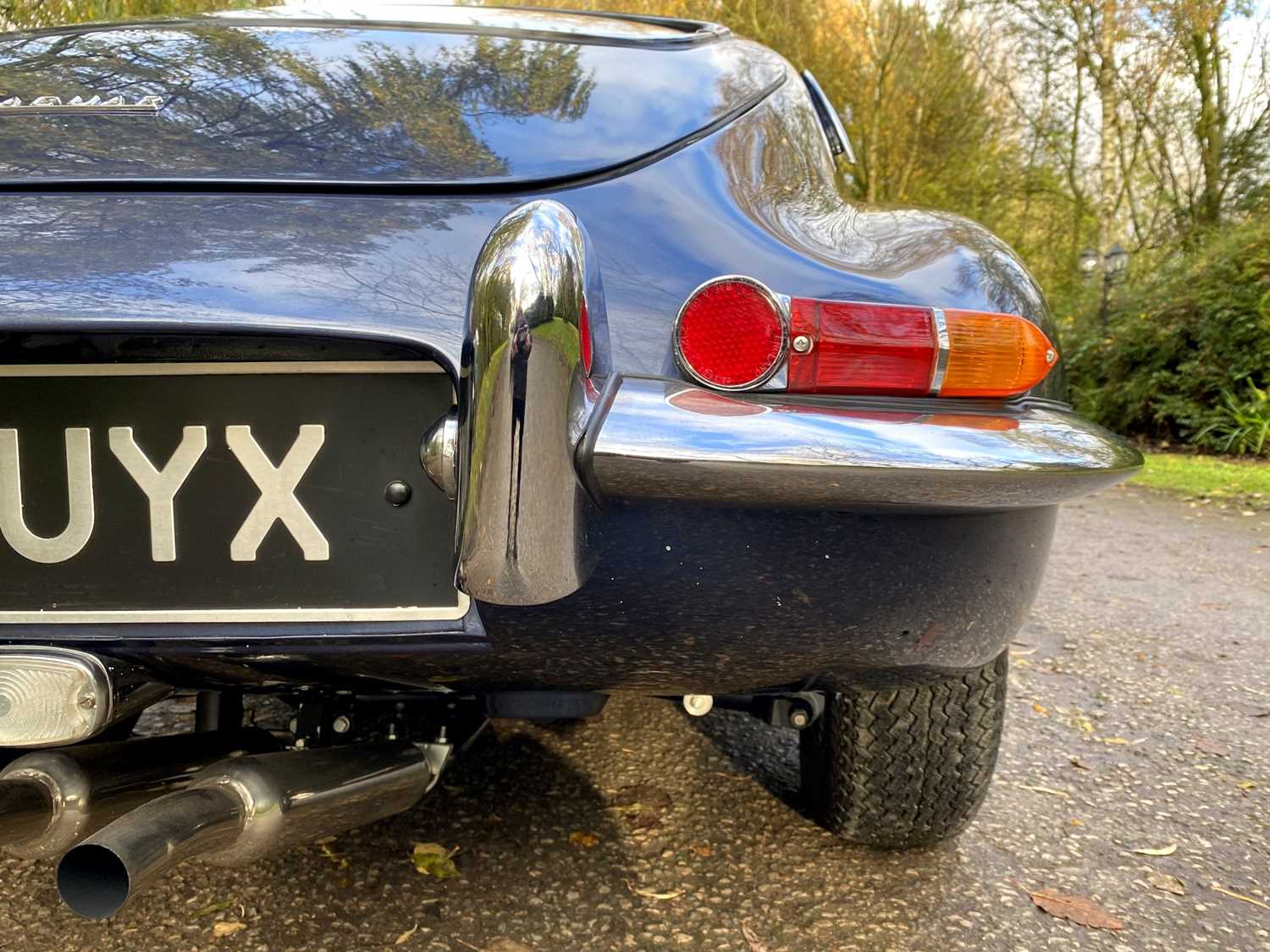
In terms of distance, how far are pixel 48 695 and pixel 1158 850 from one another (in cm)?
199

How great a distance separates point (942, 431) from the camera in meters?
1.08

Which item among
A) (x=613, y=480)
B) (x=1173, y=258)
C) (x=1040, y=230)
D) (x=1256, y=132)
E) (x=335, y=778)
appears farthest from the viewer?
(x=1040, y=230)

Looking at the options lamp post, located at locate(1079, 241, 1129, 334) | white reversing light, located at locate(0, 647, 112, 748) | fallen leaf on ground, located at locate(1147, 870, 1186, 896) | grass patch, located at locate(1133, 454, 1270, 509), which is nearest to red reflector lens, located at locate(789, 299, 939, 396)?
white reversing light, located at locate(0, 647, 112, 748)

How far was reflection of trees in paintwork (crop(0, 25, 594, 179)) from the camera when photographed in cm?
122

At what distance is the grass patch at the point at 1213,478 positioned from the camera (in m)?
7.16

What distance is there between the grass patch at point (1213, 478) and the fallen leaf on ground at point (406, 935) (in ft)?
20.2

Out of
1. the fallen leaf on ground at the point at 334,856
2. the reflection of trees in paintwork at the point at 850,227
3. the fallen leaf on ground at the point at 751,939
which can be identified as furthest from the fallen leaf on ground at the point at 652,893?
the reflection of trees in paintwork at the point at 850,227

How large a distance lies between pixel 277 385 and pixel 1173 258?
12.6m

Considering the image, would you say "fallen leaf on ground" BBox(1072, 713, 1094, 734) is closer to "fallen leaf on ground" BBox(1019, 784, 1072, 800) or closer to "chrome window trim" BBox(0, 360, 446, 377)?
"fallen leaf on ground" BBox(1019, 784, 1072, 800)

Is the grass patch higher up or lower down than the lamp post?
lower down

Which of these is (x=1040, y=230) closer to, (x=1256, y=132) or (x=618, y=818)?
(x=1256, y=132)

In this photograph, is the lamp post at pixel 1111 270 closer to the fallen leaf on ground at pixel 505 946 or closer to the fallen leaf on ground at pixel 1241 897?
the fallen leaf on ground at pixel 1241 897

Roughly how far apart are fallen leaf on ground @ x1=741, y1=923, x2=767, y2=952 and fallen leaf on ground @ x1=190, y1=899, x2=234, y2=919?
0.86 metres

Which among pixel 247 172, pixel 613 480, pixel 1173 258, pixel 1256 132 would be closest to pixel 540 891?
pixel 613 480
